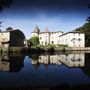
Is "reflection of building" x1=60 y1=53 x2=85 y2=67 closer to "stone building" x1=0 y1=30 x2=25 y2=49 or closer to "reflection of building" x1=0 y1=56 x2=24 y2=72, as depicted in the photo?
"reflection of building" x1=0 y1=56 x2=24 y2=72

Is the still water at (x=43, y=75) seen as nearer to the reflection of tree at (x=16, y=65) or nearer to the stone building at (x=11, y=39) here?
the reflection of tree at (x=16, y=65)

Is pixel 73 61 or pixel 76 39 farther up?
pixel 76 39

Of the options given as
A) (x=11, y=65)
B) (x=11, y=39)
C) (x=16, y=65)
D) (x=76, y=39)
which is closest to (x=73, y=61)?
(x=16, y=65)

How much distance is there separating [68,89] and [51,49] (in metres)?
40.2

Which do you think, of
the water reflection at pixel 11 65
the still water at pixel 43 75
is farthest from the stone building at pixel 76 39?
the still water at pixel 43 75

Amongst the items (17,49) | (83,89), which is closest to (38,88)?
(83,89)

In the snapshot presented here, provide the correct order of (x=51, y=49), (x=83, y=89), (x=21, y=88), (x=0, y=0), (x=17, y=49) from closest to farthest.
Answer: (x=83, y=89) → (x=21, y=88) → (x=0, y=0) → (x=17, y=49) → (x=51, y=49)

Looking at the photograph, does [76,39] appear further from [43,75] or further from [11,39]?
[43,75]

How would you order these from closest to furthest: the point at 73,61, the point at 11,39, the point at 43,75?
the point at 43,75
the point at 73,61
the point at 11,39

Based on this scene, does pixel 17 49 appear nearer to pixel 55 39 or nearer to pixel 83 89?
pixel 83 89

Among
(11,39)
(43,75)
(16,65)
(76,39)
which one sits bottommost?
(16,65)

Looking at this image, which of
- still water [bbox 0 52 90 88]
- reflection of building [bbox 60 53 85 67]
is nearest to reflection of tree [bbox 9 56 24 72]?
still water [bbox 0 52 90 88]

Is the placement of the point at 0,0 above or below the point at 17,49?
above

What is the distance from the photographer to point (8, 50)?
40844 mm
